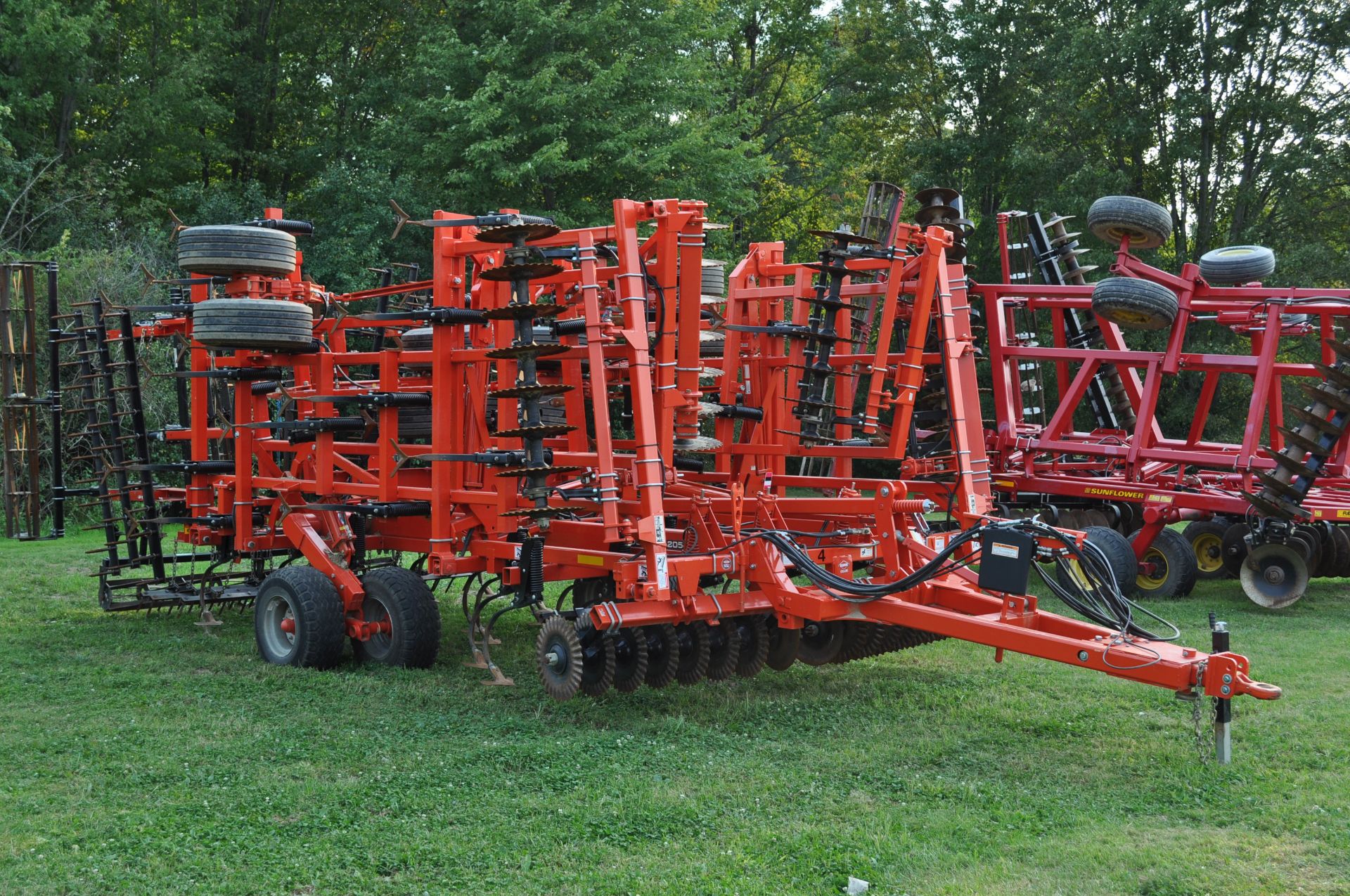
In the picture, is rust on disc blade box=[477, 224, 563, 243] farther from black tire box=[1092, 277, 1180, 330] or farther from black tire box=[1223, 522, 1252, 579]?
black tire box=[1223, 522, 1252, 579]

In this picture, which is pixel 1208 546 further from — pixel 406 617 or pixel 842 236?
pixel 406 617

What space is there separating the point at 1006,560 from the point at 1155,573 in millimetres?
7428

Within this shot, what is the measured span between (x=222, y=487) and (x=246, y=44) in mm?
24388

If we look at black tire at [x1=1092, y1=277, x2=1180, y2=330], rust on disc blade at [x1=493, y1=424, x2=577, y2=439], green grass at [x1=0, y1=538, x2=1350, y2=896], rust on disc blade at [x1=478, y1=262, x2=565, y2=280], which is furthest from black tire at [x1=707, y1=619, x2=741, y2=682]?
black tire at [x1=1092, y1=277, x2=1180, y2=330]

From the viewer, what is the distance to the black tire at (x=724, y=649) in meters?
8.48

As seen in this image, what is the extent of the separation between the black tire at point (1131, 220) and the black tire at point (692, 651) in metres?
6.68

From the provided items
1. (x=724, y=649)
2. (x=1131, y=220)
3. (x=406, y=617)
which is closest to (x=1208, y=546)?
(x=1131, y=220)

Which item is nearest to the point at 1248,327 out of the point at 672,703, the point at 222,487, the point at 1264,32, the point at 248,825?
the point at 672,703

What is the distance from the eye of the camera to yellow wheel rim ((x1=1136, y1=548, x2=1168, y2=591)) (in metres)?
13.3

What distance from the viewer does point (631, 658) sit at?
7926 mm

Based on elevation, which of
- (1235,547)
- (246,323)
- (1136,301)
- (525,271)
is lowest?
(1235,547)

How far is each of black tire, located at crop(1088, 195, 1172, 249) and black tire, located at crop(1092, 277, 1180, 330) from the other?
0.69m

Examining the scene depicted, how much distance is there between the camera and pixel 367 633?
30.4ft

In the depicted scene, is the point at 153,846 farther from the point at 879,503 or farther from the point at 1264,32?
the point at 1264,32
